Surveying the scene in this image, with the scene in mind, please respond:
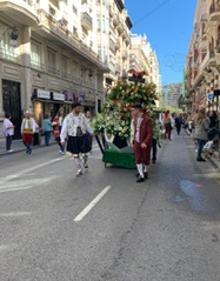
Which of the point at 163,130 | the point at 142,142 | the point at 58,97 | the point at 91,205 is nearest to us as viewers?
the point at 91,205

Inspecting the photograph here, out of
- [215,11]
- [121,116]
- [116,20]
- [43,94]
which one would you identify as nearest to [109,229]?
[121,116]

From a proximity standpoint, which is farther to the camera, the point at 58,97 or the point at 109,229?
the point at 58,97

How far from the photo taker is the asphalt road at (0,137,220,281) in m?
4.38

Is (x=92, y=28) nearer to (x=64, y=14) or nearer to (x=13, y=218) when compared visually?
(x=64, y=14)

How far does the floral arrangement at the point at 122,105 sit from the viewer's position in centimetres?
1229

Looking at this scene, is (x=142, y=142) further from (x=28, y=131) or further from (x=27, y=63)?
(x=27, y=63)

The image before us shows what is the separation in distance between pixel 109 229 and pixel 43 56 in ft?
92.9

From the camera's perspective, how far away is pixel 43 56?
107ft

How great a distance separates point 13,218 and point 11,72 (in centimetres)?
2145

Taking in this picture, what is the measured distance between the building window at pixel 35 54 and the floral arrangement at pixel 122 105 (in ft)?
62.3

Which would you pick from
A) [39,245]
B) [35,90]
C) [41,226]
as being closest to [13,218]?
[41,226]

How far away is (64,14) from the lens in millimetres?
37750

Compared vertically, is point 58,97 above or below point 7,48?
below

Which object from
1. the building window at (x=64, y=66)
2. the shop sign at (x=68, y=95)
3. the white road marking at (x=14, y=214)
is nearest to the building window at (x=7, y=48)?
the shop sign at (x=68, y=95)
